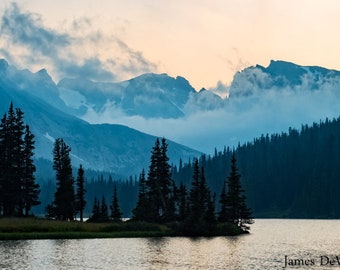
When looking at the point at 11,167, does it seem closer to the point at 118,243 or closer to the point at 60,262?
the point at 118,243

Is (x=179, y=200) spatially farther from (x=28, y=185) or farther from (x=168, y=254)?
(x=168, y=254)

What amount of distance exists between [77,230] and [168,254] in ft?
113

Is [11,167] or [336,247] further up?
[11,167]

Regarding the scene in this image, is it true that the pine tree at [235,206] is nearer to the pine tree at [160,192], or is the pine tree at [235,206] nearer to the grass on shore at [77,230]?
the grass on shore at [77,230]

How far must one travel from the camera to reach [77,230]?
111 metres

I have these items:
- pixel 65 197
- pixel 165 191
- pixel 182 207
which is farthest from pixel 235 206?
pixel 65 197

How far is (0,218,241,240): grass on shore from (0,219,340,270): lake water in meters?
5.15

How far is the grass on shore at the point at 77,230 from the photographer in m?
104

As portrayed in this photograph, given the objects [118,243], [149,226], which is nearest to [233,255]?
[118,243]

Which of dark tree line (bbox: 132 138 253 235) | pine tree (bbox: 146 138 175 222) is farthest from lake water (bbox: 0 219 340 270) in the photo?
pine tree (bbox: 146 138 175 222)

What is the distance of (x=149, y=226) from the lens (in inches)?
4641

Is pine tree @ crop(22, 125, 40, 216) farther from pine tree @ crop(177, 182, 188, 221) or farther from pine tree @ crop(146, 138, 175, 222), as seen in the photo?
pine tree @ crop(177, 182, 188, 221)

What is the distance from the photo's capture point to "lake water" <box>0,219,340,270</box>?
222 ft

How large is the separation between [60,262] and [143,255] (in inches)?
464
